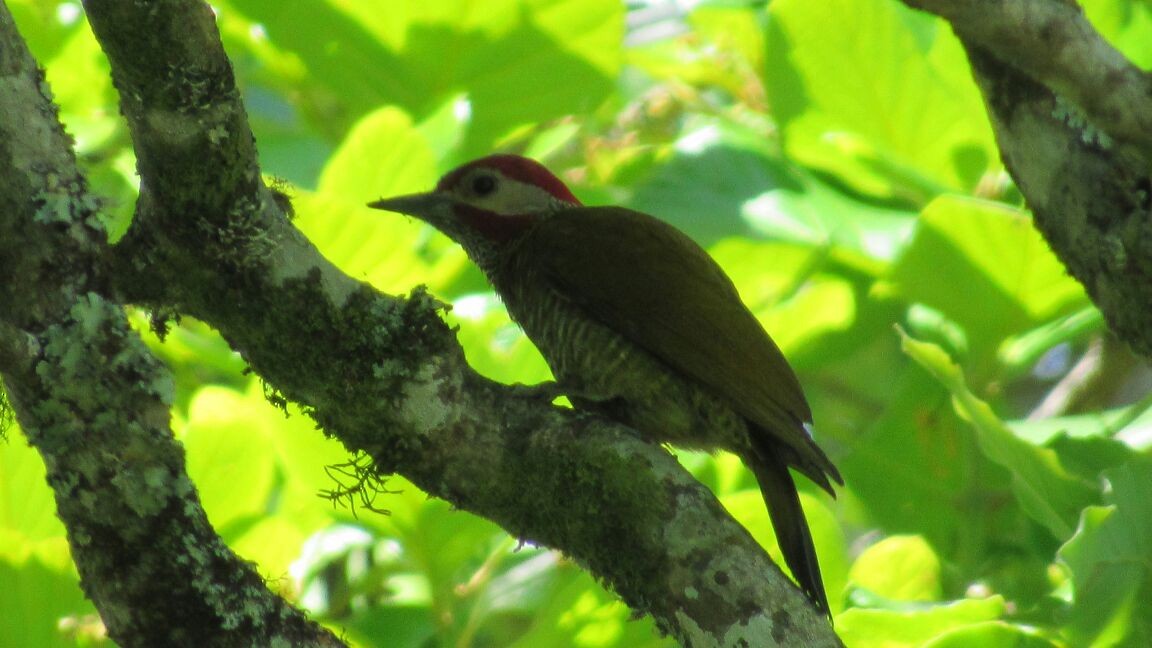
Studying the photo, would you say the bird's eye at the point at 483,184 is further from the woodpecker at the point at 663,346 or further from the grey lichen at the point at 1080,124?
the grey lichen at the point at 1080,124

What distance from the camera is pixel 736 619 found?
183 centimetres

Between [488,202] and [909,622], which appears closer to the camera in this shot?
[909,622]

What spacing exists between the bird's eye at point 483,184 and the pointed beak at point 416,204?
0.08 metres

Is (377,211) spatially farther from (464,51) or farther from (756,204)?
(756,204)

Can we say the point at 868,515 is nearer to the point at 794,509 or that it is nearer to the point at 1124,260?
the point at 794,509

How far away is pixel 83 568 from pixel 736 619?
874mm

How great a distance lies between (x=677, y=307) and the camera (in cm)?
287

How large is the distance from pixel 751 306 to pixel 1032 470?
1.01 metres

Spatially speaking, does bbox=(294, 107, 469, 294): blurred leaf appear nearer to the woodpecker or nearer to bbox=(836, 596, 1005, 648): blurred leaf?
the woodpecker

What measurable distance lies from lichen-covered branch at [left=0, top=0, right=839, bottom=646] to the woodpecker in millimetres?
642

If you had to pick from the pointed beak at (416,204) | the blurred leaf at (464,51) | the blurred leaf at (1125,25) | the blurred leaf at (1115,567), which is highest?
the blurred leaf at (464,51)

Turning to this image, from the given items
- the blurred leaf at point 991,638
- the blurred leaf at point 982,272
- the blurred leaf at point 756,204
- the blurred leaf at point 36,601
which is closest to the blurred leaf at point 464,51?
the blurred leaf at point 756,204

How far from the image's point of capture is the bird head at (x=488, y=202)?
3309mm

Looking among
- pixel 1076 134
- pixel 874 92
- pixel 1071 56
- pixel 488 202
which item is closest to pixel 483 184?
pixel 488 202
